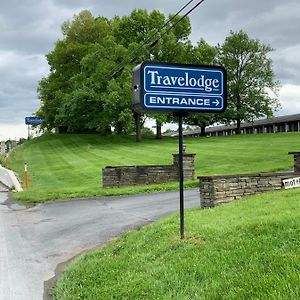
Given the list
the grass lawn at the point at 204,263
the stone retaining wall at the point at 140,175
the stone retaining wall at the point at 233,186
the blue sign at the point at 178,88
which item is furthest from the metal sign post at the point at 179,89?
the stone retaining wall at the point at 140,175

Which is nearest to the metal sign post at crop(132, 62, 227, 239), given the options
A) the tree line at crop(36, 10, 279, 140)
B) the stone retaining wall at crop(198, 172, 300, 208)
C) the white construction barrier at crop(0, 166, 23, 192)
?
the stone retaining wall at crop(198, 172, 300, 208)

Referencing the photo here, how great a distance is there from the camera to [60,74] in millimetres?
62250

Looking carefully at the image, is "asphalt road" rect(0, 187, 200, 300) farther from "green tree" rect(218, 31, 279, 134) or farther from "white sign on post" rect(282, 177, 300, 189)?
"green tree" rect(218, 31, 279, 134)

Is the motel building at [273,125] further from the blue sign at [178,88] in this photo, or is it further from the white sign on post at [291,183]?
the blue sign at [178,88]

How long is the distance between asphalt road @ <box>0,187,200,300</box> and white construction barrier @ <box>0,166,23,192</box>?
4.74 meters

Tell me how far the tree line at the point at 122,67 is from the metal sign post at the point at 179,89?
100ft

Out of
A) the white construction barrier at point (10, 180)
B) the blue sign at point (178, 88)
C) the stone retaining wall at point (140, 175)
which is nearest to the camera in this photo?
the blue sign at point (178, 88)

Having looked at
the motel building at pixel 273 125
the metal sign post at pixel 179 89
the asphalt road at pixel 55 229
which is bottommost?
the asphalt road at pixel 55 229

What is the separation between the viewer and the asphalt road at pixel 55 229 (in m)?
7.70

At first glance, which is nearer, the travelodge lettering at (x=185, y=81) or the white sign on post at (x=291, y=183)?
the travelodge lettering at (x=185, y=81)

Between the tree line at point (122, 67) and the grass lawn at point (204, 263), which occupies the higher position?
the tree line at point (122, 67)

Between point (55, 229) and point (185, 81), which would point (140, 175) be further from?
point (185, 81)

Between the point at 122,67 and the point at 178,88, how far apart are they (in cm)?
3142

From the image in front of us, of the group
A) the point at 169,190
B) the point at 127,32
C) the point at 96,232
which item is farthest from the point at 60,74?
the point at 96,232
